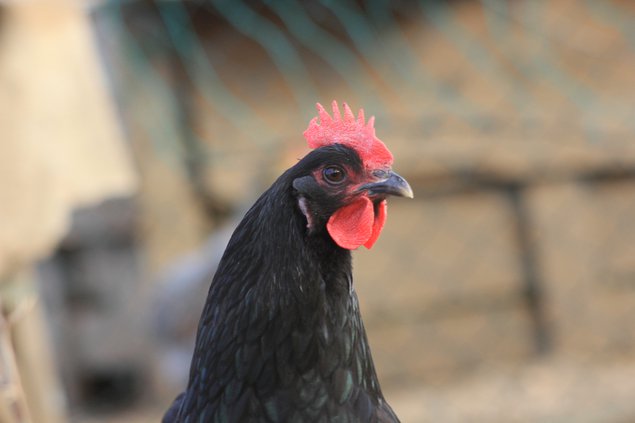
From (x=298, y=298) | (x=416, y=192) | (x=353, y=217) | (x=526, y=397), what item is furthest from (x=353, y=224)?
(x=416, y=192)

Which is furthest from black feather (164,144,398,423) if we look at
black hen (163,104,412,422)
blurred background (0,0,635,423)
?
blurred background (0,0,635,423)

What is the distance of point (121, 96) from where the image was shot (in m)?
A: 3.52

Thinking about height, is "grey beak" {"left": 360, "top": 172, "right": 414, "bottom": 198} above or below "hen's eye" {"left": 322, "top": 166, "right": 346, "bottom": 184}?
below

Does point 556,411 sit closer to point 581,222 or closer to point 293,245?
point 581,222

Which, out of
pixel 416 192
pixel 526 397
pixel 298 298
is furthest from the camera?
pixel 416 192

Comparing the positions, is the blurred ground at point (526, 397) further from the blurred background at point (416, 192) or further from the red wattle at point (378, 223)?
the red wattle at point (378, 223)

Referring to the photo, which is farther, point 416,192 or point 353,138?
point 416,192

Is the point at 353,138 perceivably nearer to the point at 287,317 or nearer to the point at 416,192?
the point at 287,317

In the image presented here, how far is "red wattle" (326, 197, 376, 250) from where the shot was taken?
3.93ft

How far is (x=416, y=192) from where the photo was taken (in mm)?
3803

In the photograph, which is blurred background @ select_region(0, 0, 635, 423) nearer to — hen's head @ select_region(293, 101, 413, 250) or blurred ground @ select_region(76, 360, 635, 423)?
blurred ground @ select_region(76, 360, 635, 423)

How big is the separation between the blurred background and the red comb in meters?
2.02

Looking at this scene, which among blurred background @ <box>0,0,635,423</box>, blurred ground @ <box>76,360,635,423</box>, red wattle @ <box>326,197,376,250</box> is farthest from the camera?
blurred background @ <box>0,0,635,423</box>

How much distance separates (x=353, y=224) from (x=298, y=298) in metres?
0.12
